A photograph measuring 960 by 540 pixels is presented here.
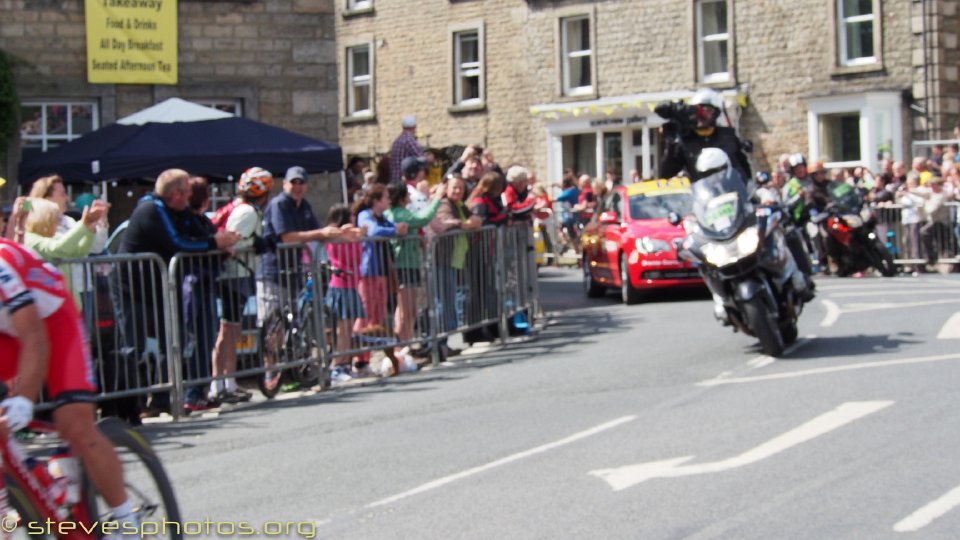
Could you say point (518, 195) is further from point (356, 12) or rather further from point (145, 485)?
point (356, 12)

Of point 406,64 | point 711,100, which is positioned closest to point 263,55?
point 711,100

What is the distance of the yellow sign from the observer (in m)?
22.8

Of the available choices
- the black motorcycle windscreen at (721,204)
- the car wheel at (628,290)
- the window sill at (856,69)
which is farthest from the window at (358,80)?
the black motorcycle windscreen at (721,204)

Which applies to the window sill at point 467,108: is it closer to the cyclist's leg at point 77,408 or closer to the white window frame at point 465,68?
the white window frame at point 465,68

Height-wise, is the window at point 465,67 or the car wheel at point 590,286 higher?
the window at point 465,67

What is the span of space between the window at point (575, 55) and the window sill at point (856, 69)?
7745 mm

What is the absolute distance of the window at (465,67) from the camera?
147 feet

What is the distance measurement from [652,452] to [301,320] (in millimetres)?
5021

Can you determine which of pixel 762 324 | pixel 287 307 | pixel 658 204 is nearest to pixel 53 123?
pixel 658 204

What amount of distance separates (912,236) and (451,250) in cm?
1257

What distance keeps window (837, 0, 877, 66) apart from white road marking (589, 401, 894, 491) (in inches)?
1050

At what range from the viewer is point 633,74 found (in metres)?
40.2

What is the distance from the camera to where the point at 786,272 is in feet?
46.7

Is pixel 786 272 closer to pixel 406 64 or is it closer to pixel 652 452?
pixel 652 452
